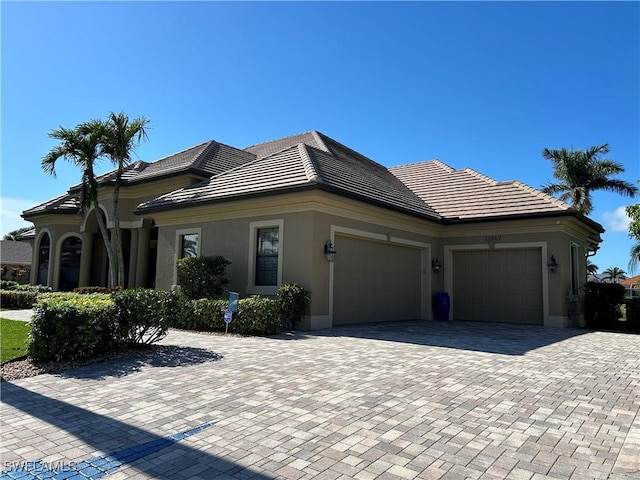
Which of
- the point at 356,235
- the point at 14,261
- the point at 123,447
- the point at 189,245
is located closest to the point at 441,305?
the point at 356,235

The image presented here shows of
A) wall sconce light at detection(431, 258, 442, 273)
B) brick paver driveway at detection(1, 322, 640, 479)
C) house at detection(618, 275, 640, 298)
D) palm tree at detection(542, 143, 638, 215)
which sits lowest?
brick paver driveway at detection(1, 322, 640, 479)

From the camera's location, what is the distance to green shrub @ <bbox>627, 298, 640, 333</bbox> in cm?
1467

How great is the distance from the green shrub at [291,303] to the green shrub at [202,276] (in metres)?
2.29

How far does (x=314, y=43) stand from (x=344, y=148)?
7.32 m

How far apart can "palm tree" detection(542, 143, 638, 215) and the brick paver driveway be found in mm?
22482

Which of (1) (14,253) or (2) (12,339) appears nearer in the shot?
(2) (12,339)

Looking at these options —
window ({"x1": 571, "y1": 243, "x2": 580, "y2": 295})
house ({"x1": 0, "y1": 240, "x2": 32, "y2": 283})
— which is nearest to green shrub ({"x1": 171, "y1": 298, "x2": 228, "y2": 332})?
window ({"x1": 571, "y1": 243, "x2": 580, "y2": 295})

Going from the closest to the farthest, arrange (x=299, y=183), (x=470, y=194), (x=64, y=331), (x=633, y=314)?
(x=64, y=331) < (x=299, y=183) < (x=633, y=314) < (x=470, y=194)

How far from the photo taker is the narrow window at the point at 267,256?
Answer: 12.6 m

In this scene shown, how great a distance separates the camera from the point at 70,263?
72.8 ft

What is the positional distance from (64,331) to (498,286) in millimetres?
13572

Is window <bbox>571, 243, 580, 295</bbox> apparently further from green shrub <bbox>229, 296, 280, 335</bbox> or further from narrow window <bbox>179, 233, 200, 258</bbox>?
narrow window <bbox>179, 233, 200, 258</bbox>

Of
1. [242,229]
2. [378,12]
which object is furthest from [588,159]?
[242,229]

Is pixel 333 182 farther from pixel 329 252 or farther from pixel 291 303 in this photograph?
pixel 291 303
